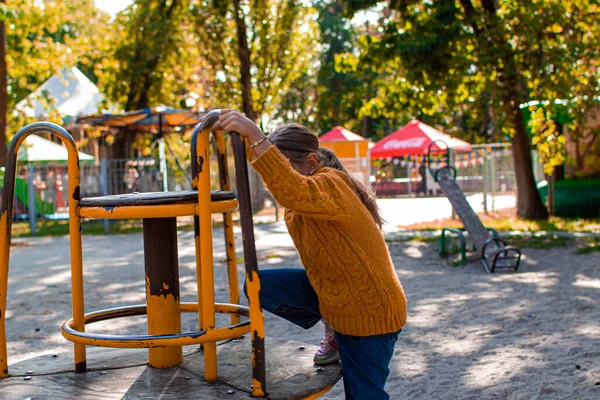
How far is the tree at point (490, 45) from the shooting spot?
33.5 ft

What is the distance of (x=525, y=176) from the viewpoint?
13.0 metres

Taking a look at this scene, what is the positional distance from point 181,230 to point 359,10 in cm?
562

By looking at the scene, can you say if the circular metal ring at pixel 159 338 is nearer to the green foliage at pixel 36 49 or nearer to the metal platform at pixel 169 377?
the metal platform at pixel 169 377

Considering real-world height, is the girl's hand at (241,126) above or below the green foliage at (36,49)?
below

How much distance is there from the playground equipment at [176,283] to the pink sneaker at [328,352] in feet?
0.17

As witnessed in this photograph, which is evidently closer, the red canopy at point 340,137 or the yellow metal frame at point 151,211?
the yellow metal frame at point 151,211

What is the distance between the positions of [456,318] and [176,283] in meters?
2.90

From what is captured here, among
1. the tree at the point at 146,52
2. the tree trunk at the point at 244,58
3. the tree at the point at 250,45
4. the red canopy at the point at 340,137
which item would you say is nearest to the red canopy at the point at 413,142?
the red canopy at the point at 340,137

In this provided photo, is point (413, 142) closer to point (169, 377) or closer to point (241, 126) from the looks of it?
point (169, 377)

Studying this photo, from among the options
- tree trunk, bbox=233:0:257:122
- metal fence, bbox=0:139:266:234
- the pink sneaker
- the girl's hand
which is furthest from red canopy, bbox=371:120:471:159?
the girl's hand

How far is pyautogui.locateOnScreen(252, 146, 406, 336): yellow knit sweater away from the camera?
7.81 ft

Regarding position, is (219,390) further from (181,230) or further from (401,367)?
(181,230)

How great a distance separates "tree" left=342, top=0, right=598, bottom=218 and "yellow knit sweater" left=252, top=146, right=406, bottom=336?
27.6ft

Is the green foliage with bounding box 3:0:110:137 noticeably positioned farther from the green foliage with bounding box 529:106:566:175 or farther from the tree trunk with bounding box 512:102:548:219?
the green foliage with bounding box 529:106:566:175
